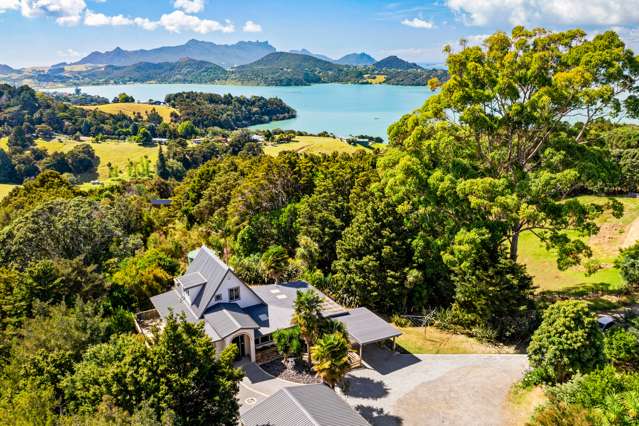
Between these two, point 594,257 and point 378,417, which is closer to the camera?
point 378,417

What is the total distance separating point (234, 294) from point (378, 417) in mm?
11471

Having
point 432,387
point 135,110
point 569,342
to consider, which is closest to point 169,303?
point 432,387

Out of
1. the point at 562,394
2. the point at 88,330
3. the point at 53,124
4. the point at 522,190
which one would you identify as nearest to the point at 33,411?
the point at 88,330

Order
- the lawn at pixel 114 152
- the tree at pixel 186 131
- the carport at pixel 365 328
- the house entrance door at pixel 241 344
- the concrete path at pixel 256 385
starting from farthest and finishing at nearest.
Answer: the tree at pixel 186 131
the lawn at pixel 114 152
the house entrance door at pixel 241 344
the carport at pixel 365 328
the concrete path at pixel 256 385

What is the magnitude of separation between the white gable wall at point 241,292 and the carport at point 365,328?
5.62m

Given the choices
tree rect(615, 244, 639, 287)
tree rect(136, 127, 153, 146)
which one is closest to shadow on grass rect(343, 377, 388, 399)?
tree rect(615, 244, 639, 287)

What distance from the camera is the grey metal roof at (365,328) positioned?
24500 mm

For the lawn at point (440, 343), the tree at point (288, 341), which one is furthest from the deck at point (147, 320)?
the lawn at point (440, 343)

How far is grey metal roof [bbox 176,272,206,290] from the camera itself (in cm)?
2765

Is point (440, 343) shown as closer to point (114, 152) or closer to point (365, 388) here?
point (365, 388)

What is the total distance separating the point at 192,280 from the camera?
28.2 meters

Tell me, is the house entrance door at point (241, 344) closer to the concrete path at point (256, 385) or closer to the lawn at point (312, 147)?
the concrete path at point (256, 385)

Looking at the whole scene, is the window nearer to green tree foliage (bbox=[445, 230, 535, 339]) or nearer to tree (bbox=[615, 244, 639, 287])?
green tree foliage (bbox=[445, 230, 535, 339])

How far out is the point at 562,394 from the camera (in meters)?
18.7
